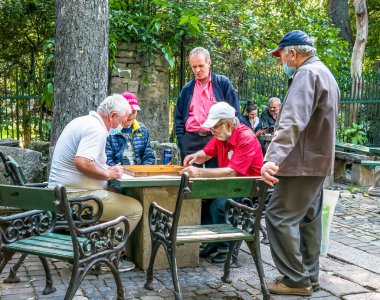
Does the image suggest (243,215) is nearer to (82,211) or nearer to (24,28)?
(82,211)

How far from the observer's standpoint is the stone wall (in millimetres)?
8906

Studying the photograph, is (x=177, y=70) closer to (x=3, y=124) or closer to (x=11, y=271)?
(x=3, y=124)

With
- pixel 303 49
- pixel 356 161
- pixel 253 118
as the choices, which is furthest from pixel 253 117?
pixel 303 49

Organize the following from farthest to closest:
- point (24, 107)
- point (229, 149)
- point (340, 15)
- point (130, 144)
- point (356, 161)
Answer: point (340, 15) < point (356, 161) < point (24, 107) < point (130, 144) < point (229, 149)

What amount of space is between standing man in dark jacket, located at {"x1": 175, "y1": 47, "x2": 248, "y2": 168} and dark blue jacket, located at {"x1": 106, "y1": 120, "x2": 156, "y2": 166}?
0.38 meters

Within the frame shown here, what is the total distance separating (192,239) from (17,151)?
324 centimetres

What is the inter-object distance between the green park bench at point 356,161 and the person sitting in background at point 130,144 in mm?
4448

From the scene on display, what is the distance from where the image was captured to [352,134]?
13031 millimetres

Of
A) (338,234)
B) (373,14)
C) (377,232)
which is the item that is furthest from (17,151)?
(373,14)

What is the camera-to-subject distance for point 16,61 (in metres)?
10.1

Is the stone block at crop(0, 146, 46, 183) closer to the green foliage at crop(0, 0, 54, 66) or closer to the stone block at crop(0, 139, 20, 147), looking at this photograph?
the stone block at crop(0, 139, 20, 147)

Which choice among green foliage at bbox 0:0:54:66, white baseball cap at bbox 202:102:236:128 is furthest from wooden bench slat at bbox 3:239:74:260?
green foliage at bbox 0:0:54:66

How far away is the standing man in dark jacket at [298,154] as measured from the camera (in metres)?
4.06

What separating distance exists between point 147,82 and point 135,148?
10.6 feet
